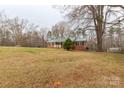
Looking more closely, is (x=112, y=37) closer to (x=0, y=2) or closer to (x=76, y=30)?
(x=76, y=30)

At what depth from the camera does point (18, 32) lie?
8.26ft

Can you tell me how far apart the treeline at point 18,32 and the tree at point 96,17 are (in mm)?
487

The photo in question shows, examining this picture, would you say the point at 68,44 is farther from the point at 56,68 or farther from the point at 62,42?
the point at 56,68

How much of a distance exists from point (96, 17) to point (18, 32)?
3.18 feet

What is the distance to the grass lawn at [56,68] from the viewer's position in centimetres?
236

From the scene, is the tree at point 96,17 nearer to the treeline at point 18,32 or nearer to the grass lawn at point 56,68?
the grass lawn at point 56,68

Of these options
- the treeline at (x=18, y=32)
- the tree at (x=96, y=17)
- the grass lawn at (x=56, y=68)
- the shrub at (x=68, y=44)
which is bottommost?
the grass lawn at (x=56, y=68)

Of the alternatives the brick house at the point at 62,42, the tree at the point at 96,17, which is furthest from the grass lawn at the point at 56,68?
the tree at the point at 96,17

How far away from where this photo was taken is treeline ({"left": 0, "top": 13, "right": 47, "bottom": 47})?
251 cm

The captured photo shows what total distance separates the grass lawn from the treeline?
0.08 m

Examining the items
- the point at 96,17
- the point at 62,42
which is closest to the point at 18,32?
the point at 62,42

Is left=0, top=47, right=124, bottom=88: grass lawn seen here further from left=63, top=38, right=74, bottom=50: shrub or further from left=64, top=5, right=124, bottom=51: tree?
left=64, top=5, right=124, bottom=51: tree

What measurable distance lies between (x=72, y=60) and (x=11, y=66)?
26.6 inches

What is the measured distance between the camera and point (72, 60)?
8.64 ft
